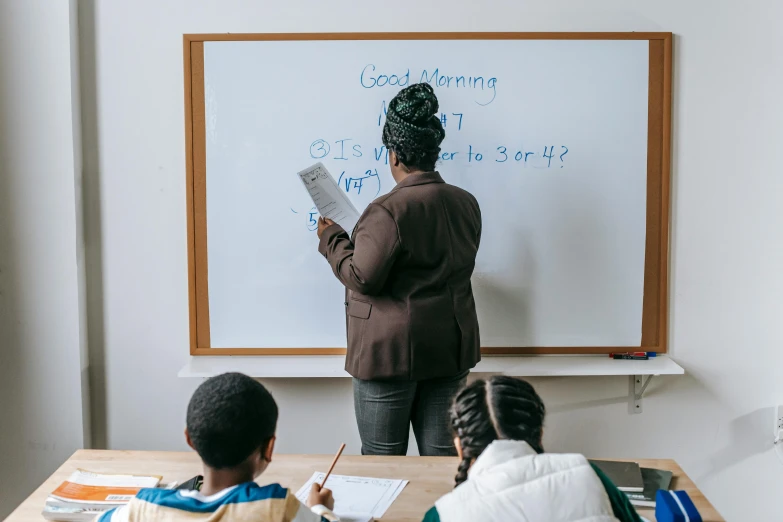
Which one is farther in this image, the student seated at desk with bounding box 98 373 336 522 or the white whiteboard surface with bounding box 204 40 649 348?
the white whiteboard surface with bounding box 204 40 649 348

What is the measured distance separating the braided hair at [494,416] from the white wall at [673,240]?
1.35 m

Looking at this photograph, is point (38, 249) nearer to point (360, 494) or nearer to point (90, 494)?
point (90, 494)

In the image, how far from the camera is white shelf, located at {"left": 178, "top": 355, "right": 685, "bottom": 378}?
241 centimetres

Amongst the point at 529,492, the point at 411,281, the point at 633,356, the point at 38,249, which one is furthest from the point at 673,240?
the point at 38,249

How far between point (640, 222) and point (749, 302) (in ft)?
1.57

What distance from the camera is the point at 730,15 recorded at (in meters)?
2.42

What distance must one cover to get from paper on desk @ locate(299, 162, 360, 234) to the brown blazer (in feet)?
0.75

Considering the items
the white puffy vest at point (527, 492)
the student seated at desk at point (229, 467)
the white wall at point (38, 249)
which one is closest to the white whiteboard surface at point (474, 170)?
the white wall at point (38, 249)

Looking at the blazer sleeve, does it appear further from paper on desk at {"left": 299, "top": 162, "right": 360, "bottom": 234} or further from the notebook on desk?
the notebook on desk

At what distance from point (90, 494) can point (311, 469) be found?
46 cm

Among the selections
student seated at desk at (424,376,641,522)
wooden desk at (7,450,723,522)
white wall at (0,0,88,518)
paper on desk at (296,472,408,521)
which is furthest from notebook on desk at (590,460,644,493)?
white wall at (0,0,88,518)

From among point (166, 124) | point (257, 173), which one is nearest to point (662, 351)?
point (257, 173)

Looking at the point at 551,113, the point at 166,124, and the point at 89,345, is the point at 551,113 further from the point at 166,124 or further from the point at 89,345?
the point at 89,345

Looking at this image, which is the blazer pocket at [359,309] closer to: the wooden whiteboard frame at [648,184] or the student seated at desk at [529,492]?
the wooden whiteboard frame at [648,184]
